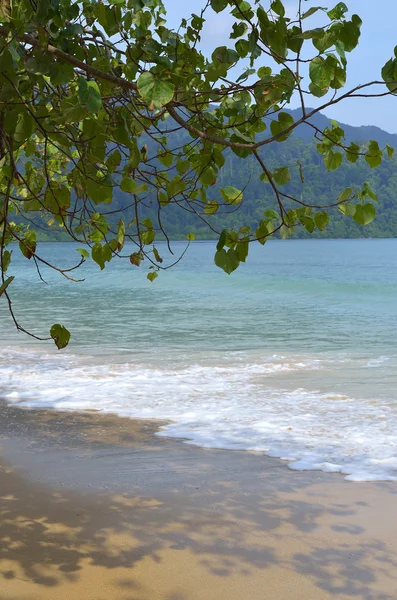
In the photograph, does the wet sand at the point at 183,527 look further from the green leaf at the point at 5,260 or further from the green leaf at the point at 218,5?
the green leaf at the point at 218,5

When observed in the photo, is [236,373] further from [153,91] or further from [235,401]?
[153,91]

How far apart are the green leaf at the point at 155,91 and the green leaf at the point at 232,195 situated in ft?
3.01

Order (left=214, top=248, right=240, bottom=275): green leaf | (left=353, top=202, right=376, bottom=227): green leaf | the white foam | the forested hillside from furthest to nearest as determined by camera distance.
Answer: the forested hillside < the white foam < (left=353, top=202, right=376, bottom=227): green leaf < (left=214, top=248, right=240, bottom=275): green leaf

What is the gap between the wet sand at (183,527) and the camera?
12.3 feet

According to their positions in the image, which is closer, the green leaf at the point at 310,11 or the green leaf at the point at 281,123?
the green leaf at the point at 310,11

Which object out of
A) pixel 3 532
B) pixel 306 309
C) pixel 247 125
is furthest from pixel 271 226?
pixel 306 309

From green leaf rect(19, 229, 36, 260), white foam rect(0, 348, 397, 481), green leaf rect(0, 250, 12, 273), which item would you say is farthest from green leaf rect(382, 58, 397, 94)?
white foam rect(0, 348, 397, 481)

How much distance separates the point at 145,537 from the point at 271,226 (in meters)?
2.14

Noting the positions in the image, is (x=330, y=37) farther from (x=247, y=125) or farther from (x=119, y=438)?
(x=119, y=438)

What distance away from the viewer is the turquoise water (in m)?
6.89

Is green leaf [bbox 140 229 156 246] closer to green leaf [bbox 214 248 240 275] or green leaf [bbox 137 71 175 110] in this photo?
green leaf [bbox 214 248 240 275]

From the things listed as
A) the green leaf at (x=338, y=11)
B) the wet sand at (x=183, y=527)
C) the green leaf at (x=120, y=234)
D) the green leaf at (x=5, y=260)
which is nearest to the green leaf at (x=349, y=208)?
the green leaf at (x=338, y=11)

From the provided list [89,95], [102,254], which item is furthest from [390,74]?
[102,254]

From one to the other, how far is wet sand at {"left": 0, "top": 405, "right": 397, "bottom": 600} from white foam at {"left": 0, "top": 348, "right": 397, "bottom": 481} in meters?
0.53
